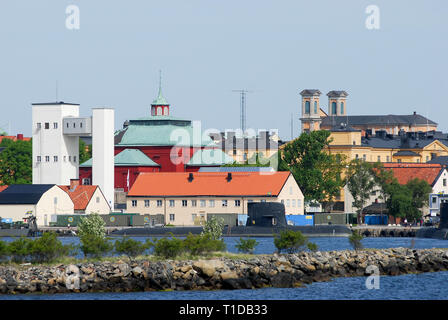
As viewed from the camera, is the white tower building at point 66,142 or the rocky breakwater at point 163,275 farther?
the white tower building at point 66,142

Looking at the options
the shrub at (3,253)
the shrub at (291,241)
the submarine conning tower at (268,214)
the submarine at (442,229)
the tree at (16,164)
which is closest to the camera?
the shrub at (3,253)

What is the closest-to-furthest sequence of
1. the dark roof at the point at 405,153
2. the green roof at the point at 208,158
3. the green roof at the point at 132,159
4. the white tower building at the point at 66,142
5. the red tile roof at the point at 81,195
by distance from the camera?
the red tile roof at the point at 81,195
the white tower building at the point at 66,142
the green roof at the point at 132,159
the green roof at the point at 208,158
the dark roof at the point at 405,153

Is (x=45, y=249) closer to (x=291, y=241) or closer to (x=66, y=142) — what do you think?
(x=291, y=241)

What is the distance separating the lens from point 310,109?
180250 millimetres

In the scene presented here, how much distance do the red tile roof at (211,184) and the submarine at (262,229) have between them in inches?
411

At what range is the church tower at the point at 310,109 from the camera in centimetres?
Result: 17938

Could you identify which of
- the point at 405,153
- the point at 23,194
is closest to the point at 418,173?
the point at 23,194

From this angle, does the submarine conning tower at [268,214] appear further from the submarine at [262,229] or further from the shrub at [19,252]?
the shrub at [19,252]

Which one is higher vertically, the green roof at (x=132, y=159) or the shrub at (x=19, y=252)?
the green roof at (x=132, y=159)

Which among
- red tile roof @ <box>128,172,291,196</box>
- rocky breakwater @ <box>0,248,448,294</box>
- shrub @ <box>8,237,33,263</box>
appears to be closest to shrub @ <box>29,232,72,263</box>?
shrub @ <box>8,237,33,263</box>

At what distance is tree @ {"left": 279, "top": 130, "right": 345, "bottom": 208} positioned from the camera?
11856 centimetres

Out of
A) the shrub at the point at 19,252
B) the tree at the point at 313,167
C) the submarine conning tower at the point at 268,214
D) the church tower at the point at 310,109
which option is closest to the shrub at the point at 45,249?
the shrub at the point at 19,252

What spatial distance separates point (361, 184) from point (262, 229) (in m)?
30.9
